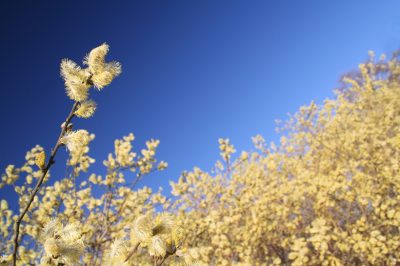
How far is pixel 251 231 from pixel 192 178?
86.7 inches

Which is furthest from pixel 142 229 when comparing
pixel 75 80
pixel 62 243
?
pixel 75 80

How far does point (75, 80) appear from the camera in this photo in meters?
1.49

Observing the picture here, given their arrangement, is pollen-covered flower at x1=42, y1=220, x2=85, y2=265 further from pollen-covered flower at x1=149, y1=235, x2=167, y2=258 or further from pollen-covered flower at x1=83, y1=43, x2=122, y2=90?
pollen-covered flower at x1=83, y1=43, x2=122, y2=90

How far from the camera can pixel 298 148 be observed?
1420 centimetres

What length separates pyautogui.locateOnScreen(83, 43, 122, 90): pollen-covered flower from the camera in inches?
59.7

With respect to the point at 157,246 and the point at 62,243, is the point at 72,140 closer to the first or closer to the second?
the point at 62,243

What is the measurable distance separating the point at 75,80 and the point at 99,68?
12 centimetres

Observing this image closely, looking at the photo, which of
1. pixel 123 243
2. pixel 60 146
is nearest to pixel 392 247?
pixel 123 243

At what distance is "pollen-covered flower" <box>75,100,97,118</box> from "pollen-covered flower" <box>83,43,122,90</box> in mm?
87

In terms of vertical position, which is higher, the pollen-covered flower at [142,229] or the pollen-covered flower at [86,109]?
the pollen-covered flower at [86,109]

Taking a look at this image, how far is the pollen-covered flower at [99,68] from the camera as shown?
1.52 m

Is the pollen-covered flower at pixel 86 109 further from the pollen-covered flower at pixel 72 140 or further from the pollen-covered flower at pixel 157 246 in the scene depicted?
the pollen-covered flower at pixel 157 246

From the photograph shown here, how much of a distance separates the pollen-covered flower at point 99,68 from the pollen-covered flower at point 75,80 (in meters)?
0.04

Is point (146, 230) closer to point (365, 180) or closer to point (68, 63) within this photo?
point (68, 63)
